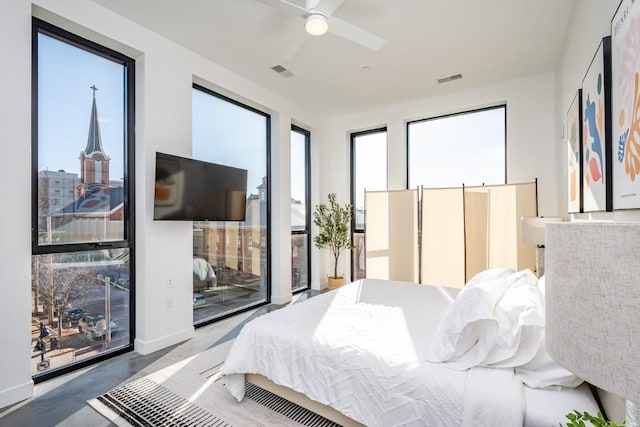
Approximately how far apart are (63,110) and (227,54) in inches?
64.6

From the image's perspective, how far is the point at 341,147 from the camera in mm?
5734

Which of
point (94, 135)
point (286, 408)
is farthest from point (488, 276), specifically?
point (94, 135)

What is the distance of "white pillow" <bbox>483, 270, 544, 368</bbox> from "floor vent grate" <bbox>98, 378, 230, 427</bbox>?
1.58 m

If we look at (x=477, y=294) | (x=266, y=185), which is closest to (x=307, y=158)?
(x=266, y=185)

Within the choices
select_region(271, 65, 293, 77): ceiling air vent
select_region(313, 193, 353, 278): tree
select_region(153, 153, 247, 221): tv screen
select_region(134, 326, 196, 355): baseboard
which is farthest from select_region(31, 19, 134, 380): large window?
select_region(313, 193, 353, 278): tree

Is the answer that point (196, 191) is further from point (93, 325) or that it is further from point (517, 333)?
point (517, 333)

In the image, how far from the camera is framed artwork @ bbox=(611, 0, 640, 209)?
1.29 meters

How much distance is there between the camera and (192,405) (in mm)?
2176

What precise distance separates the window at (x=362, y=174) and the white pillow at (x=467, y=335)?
3.78 m

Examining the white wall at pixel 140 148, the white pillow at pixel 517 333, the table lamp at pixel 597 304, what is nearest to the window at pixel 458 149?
the white wall at pixel 140 148

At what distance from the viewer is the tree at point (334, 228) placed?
538cm

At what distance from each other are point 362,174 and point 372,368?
14.0 ft

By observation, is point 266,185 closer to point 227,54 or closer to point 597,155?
point 227,54

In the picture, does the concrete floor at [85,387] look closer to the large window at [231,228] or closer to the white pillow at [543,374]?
the large window at [231,228]
